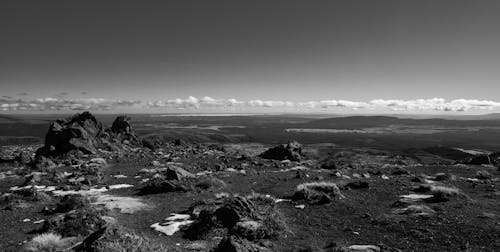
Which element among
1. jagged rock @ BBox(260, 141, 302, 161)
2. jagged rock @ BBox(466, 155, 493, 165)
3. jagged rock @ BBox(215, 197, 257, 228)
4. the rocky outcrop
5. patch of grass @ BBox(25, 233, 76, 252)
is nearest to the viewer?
patch of grass @ BBox(25, 233, 76, 252)

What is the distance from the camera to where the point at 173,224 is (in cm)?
1791

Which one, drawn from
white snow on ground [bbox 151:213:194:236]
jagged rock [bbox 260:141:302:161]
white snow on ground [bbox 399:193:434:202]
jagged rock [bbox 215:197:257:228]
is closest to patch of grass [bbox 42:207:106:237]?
white snow on ground [bbox 151:213:194:236]

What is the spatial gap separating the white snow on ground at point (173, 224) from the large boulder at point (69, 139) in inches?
1390

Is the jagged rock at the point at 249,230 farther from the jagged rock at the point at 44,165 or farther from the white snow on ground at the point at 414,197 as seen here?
the jagged rock at the point at 44,165

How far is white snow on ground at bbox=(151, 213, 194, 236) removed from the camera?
17.0 metres

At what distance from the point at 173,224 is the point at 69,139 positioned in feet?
130

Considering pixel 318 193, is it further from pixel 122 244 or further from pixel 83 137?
pixel 83 137

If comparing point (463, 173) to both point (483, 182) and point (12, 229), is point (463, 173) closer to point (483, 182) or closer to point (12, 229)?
point (483, 182)

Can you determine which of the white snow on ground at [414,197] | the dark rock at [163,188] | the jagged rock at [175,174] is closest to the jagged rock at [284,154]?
the jagged rock at [175,174]

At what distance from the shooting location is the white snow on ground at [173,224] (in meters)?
17.0

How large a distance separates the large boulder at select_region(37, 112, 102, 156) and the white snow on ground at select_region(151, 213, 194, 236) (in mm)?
35314

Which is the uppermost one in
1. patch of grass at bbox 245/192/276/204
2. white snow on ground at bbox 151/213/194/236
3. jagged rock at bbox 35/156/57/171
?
patch of grass at bbox 245/192/276/204

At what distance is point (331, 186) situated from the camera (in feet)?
78.5

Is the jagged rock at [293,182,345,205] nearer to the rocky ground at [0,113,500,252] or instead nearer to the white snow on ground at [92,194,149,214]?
the rocky ground at [0,113,500,252]
